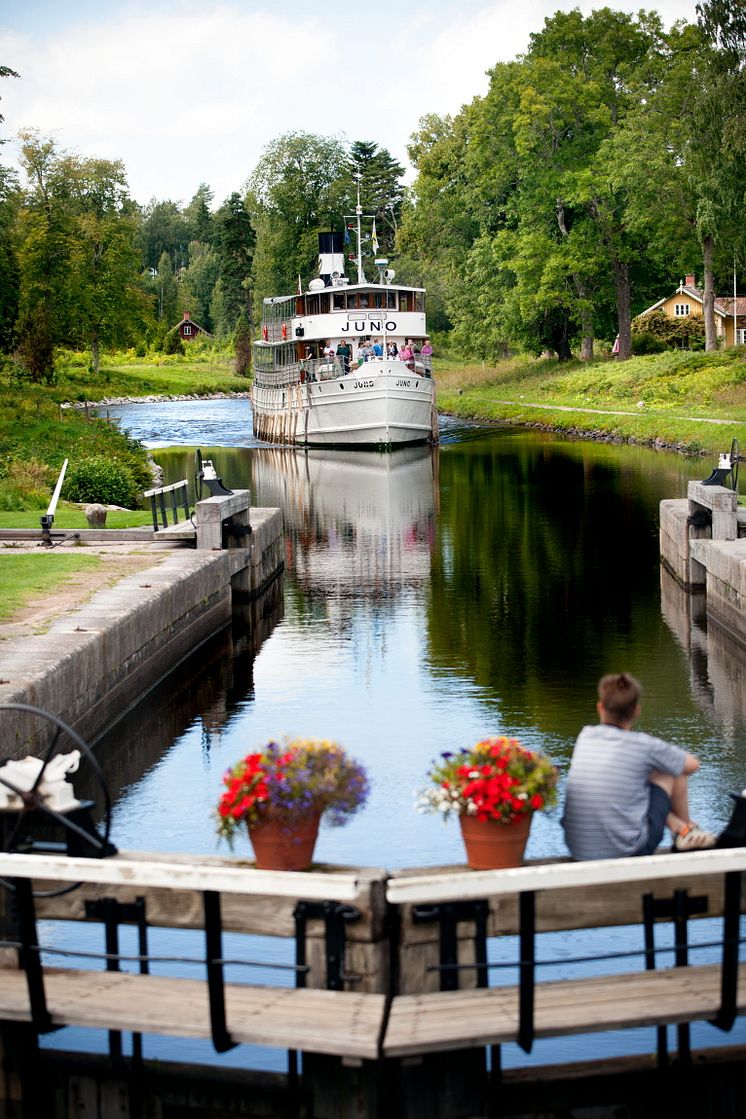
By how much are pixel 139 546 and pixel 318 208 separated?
91.4 m

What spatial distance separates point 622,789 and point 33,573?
47.2ft

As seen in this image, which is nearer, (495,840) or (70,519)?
(495,840)

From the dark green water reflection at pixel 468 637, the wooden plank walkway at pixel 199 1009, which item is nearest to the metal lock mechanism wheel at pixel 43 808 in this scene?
the wooden plank walkway at pixel 199 1009

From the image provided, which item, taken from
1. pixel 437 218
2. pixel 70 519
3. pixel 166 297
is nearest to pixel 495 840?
pixel 70 519

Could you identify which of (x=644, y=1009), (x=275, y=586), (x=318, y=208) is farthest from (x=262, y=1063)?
(x=318, y=208)

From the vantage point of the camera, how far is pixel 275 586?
2636 cm

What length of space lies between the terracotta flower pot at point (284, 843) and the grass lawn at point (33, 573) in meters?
10.6

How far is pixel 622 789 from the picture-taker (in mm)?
7121

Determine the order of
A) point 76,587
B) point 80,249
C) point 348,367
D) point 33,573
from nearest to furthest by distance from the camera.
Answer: point 76,587
point 33,573
point 348,367
point 80,249

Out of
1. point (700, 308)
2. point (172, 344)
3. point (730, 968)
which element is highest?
point (700, 308)

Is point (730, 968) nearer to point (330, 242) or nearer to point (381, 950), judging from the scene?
point (381, 950)

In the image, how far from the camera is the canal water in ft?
41.3

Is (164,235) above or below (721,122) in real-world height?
above

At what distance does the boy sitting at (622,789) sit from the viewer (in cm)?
709
